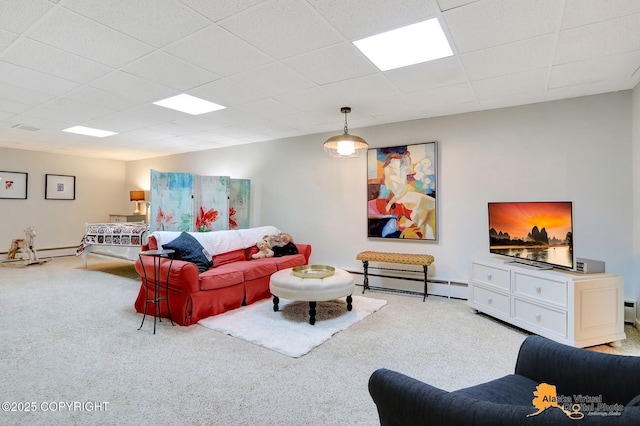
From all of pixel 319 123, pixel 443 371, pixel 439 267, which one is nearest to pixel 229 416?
pixel 443 371

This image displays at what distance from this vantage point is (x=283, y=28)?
2.22 metres

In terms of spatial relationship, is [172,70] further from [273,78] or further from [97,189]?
[97,189]

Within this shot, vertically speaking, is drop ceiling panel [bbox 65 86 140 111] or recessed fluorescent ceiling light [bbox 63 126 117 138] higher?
recessed fluorescent ceiling light [bbox 63 126 117 138]

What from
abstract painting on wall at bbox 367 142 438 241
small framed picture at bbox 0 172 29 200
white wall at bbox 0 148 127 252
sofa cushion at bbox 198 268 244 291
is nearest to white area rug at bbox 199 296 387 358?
sofa cushion at bbox 198 268 244 291

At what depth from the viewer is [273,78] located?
122 inches

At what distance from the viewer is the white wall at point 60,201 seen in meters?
6.96

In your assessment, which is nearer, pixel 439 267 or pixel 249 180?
pixel 439 267

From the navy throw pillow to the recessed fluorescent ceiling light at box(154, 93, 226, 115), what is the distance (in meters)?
1.65

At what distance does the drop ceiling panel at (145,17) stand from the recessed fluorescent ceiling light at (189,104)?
1346mm

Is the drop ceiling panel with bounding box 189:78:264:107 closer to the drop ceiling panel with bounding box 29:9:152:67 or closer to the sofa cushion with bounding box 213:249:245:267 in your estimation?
the drop ceiling panel with bounding box 29:9:152:67

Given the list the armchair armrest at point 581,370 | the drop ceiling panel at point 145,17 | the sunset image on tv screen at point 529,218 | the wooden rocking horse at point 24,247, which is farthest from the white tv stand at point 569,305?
the wooden rocking horse at point 24,247

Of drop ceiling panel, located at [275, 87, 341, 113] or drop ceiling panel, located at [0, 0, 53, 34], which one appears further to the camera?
drop ceiling panel, located at [275, 87, 341, 113]

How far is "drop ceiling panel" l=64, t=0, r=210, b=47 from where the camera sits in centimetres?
195

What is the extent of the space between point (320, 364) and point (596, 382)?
1.74 m
